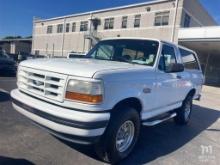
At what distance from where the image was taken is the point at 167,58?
5.05 m

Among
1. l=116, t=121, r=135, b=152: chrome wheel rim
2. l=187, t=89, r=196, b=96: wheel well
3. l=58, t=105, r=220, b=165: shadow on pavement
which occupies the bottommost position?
l=58, t=105, r=220, b=165: shadow on pavement

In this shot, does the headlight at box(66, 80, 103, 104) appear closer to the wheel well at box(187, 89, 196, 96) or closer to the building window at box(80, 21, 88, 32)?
the wheel well at box(187, 89, 196, 96)

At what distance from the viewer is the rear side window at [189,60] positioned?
A: 6216 millimetres

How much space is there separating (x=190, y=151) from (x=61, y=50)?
149ft

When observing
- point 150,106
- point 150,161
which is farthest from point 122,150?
point 150,106

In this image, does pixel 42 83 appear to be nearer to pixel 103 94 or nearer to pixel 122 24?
pixel 103 94

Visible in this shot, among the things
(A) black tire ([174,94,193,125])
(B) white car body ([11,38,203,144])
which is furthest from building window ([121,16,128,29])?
(B) white car body ([11,38,203,144])

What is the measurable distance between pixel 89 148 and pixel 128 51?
2068 millimetres

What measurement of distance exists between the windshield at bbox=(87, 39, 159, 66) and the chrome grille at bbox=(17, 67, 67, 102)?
1697 millimetres

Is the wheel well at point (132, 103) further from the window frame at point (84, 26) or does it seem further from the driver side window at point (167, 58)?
the window frame at point (84, 26)

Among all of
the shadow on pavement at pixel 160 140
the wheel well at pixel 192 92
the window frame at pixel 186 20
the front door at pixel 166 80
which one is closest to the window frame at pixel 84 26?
the window frame at pixel 186 20

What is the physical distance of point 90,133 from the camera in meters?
3.06

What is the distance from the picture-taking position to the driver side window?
4.73m

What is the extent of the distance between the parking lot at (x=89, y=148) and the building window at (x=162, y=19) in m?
26.1
